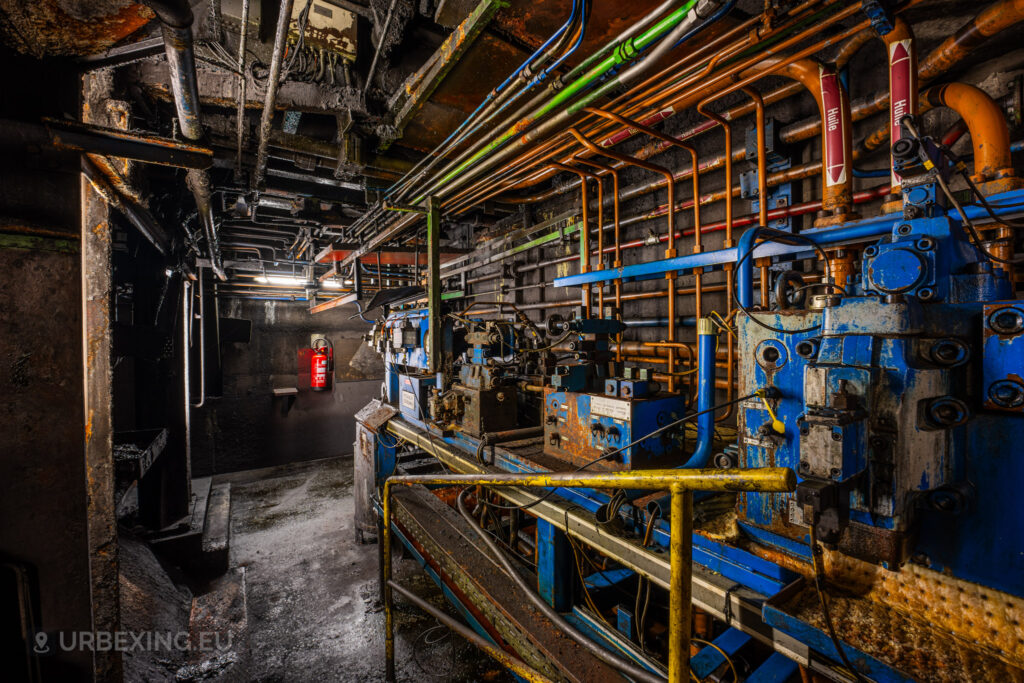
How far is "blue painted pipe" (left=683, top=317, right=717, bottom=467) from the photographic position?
5.62 ft

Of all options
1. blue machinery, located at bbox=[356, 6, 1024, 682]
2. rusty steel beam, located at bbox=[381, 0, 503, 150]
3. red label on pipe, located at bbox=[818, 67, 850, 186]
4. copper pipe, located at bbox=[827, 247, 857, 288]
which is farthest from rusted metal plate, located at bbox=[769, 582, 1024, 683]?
rusty steel beam, located at bbox=[381, 0, 503, 150]

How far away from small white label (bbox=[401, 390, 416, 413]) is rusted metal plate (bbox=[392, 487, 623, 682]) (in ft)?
3.00

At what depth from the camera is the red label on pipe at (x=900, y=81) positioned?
67.2 inches

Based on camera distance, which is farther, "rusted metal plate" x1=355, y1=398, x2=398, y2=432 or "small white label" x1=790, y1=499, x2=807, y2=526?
"rusted metal plate" x1=355, y1=398, x2=398, y2=432

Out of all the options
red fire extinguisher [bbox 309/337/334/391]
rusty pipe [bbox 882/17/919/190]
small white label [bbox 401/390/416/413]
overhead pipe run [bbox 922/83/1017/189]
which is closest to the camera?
overhead pipe run [bbox 922/83/1017/189]

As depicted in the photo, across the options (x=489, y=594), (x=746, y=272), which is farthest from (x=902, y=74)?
(x=489, y=594)

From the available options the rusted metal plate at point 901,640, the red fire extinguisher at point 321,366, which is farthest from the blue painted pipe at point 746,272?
the red fire extinguisher at point 321,366

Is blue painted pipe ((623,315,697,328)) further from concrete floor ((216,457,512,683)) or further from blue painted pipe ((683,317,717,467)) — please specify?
concrete floor ((216,457,512,683))

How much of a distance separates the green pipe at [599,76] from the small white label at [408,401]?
2.32 metres

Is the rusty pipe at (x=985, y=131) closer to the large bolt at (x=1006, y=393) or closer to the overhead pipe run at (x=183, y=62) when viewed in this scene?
the large bolt at (x=1006, y=393)

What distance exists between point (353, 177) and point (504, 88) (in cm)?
224

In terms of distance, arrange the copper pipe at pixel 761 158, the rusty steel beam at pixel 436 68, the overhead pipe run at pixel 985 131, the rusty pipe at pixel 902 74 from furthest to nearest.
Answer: the copper pipe at pixel 761 158, the rusty steel beam at pixel 436 68, the rusty pipe at pixel 902 74, the overhead pipe run at pixel 985 131

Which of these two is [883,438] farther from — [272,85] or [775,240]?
[272,85]

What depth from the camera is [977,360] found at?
117 centimetres
